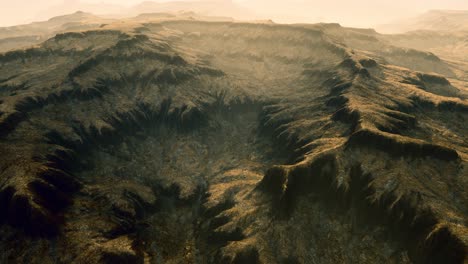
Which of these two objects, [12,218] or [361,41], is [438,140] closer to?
[12,218]

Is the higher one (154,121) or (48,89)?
(48,89)

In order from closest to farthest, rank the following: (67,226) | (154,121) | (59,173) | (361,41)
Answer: (67,226)
(59,173)
(154,121)
(361,41)

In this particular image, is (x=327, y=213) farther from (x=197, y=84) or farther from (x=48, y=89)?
(x=48, y=89)

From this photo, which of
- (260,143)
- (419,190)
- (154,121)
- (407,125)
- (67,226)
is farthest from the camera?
(154,121)

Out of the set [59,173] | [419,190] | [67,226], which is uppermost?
[419,190]

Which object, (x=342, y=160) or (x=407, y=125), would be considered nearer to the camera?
(x=342, y=160)

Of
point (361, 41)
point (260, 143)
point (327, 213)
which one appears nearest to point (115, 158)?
point (260, 143)

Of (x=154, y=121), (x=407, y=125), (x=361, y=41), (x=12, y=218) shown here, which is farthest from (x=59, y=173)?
(x=361, y=41)
